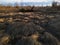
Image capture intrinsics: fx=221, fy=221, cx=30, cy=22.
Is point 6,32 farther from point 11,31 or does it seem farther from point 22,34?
point 22,34

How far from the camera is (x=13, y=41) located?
18.1 feet

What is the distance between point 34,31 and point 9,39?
2.45 feet

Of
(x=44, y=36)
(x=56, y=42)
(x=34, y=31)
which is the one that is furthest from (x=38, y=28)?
(x=56, y=42)

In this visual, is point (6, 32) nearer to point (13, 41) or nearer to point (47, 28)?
point (13, 41)

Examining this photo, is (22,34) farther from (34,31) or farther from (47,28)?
(47,28)

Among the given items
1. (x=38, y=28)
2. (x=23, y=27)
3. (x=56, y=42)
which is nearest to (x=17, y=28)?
(x=23, y=27)

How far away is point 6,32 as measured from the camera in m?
6.07

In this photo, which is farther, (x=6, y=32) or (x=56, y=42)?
(x=6, y=32)

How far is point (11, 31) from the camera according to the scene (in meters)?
6.00

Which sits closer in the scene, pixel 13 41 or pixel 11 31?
pixel 13 41

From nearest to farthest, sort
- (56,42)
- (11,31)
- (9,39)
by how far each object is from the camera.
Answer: (56,42)
(9,39)
(11,31)

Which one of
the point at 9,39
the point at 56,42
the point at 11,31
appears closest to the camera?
the point at 56,42

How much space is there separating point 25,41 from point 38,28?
3.21 feet

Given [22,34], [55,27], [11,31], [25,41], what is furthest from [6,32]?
[55,27]
